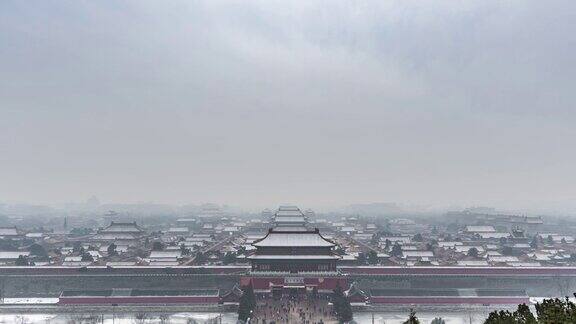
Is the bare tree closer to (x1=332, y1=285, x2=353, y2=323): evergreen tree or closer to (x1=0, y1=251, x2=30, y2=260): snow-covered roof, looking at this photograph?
(x1=332, y1=285, x2=353, y2=323): evergreen tree

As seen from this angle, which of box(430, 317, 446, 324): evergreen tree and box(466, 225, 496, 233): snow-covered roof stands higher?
box(466, 225, 496, 233): snow-covered roof

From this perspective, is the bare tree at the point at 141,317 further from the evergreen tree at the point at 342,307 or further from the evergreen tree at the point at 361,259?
the evergreen tree at the point at 361,259

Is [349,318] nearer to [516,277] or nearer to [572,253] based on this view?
[516,277]

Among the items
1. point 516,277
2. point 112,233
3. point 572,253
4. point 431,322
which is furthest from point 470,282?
point 112,233

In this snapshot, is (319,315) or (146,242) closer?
(319,315)

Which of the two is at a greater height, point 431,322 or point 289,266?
point 289,266

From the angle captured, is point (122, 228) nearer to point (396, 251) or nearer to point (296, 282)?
point (396, 251)

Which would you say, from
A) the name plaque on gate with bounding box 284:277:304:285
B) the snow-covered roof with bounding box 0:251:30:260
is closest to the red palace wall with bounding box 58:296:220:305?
the name plaque on gate with bounding box 284:277:304:285

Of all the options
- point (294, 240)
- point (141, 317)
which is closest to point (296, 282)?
point (294, 240)
